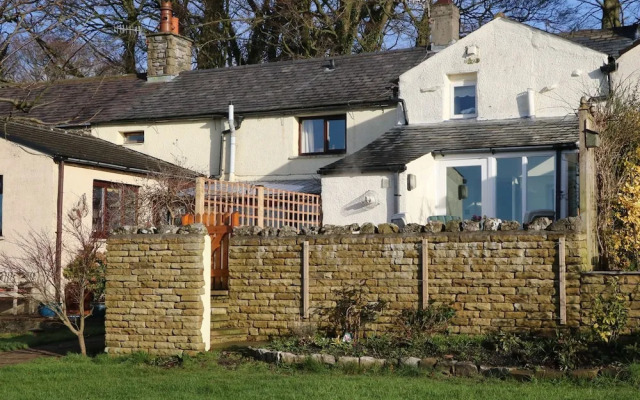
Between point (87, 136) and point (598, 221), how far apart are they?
15775 millimetres

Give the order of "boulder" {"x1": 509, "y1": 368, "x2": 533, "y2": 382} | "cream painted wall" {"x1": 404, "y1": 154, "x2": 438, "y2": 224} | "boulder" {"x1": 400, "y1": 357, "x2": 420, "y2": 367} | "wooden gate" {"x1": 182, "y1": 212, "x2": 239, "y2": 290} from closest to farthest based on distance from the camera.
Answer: "boulder" {"x1": 509, "y1": 368, "x2": 533, "y2": 382}
"boulder" {"x1": 400, "y1": 357, "x2": 420, "y2": 367}
"wooden gate" {"x1": 182, "y1": 212, "x2": 239, "y2": 290}
"cream painted wall" {"x1": 404, "y1": 154, "x2": 438, "y2": 224}

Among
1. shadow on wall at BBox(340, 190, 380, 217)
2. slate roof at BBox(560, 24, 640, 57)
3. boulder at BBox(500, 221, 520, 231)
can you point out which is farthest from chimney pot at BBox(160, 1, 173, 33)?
boulder at BBox(500, 221, 520, 231)

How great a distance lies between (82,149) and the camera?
2252cm

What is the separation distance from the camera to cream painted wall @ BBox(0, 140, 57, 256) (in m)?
20.5

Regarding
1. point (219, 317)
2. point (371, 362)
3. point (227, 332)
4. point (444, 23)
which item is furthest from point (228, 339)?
point (444, 23)

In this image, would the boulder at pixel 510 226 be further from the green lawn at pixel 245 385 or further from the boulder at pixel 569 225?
the green lawn at pixel 245 385

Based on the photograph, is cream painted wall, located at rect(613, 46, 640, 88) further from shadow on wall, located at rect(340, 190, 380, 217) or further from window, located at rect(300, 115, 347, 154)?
window, located at rect(300, 115, 347, 154)

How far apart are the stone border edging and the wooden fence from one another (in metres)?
4.05

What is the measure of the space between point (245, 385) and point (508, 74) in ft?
40.7

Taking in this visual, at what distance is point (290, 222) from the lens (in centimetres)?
1925

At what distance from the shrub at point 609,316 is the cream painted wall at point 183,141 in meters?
14.4

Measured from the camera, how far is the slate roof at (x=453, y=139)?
1930 centimetres

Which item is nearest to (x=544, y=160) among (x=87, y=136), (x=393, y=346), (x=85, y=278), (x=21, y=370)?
(x=393, y=346)

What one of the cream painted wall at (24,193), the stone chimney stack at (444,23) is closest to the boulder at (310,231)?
the cream painted wall at (24,193)
